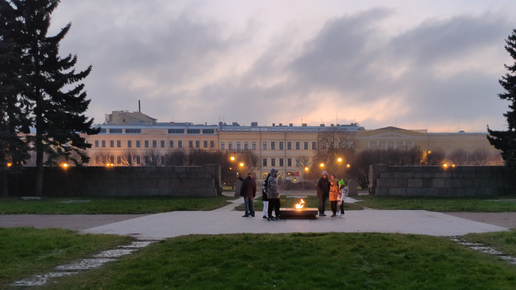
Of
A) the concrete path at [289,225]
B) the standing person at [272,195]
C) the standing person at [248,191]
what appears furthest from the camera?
the standing person at [248,191]

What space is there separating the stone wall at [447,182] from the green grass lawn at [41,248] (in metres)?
24.5

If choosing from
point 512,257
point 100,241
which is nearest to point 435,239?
point 512,257

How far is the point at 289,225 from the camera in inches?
648

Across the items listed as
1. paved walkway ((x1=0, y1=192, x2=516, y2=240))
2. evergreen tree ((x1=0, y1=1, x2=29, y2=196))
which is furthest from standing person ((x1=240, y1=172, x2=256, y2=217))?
evergreen tree ((x1=0, y1=1, x2=29, y2=196))

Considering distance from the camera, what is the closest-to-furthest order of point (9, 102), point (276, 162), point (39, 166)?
point (9, 102) → point (39, 166) → point (276, 162)

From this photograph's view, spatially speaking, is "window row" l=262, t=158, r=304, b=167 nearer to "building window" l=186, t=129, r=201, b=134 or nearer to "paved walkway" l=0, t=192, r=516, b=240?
"building window" l=186, t=129, r=201, b=134

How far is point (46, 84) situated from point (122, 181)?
8426 mm

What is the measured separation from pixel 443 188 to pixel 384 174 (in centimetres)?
398

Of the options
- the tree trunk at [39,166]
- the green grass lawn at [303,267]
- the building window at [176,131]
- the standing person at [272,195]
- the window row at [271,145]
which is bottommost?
the green grass lawn at [303,267]

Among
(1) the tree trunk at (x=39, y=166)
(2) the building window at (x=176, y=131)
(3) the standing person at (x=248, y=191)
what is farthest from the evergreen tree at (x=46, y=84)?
(2) the building window at (x=176, y=131)

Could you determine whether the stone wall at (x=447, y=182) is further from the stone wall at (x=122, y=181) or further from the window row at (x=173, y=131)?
the window row at (x=173, y=131)

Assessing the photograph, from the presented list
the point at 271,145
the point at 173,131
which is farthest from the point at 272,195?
the point at 173,131

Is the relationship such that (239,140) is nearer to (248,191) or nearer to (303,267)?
(248,191)

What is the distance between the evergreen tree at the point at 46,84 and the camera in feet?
114
